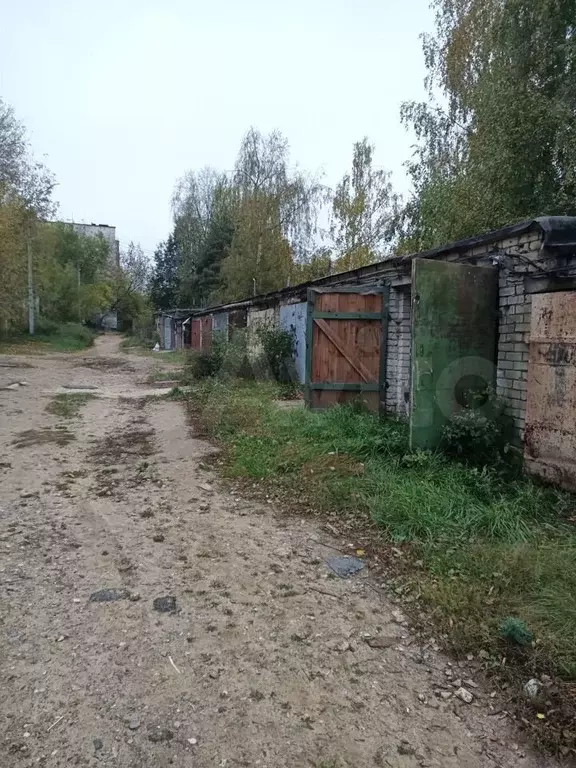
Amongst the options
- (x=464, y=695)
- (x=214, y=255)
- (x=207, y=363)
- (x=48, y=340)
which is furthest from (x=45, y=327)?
(x=464, y=695)

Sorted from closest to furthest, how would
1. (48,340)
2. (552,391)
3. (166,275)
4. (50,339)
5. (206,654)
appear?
(206,654) → (552,391) → (48,340) → (50,339) → (166,275)

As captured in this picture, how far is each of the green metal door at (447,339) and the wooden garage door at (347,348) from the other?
2379 mm

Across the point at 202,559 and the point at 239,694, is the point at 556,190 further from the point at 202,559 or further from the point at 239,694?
the point at 239,694

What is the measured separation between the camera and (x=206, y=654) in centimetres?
233

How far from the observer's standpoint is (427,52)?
16.3m

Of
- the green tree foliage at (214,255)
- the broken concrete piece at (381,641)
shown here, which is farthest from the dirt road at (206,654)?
the green tree foliage at (214,255)

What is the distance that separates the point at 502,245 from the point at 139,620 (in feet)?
15.4

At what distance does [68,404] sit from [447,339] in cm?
716

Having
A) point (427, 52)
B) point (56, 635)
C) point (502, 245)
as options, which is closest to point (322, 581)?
point (56, 635)

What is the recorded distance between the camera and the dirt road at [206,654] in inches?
72.3

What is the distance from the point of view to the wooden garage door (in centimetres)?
731

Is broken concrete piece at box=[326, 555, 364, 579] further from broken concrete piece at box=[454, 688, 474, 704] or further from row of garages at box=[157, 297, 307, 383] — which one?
row of garages at box=[157, 297, 307, 383]

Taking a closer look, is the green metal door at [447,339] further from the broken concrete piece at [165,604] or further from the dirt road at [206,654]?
the broken concrete piece at [165,604]

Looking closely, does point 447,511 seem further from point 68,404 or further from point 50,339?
point 50,339
